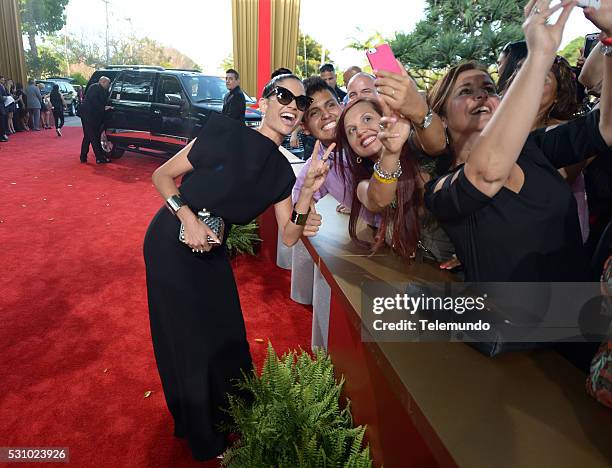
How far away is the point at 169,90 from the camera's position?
8.38m

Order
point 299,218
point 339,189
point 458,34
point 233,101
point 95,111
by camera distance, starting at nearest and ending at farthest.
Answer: point 299,218 < point 339,189 < point 458,34 < point 233,101 < point 95,111

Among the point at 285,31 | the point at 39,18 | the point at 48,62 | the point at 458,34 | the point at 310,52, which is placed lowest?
the point at 458,34

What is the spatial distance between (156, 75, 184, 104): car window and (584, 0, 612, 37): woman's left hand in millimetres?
8056

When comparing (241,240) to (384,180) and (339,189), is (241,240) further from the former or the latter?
(384,180)

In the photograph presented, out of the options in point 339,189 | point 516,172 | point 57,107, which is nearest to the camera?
point 516,172

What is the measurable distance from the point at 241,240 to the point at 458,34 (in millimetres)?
2804

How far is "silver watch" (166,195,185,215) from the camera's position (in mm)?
1759

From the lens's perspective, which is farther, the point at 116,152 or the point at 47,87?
the point at 47,87

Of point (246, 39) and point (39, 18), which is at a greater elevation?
point (39, 18)

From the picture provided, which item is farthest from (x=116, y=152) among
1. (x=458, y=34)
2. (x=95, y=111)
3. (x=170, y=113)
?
(x=458, y=34)

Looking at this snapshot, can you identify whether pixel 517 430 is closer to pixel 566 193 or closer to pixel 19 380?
pixel 566 193

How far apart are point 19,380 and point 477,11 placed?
4482mm

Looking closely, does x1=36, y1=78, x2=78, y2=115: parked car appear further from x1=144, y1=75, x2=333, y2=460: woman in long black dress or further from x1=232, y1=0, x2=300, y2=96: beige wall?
x1=144, y1=75, x2=333, y2=460: woman in long black dress

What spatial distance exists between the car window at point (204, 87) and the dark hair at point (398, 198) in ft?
22.5
